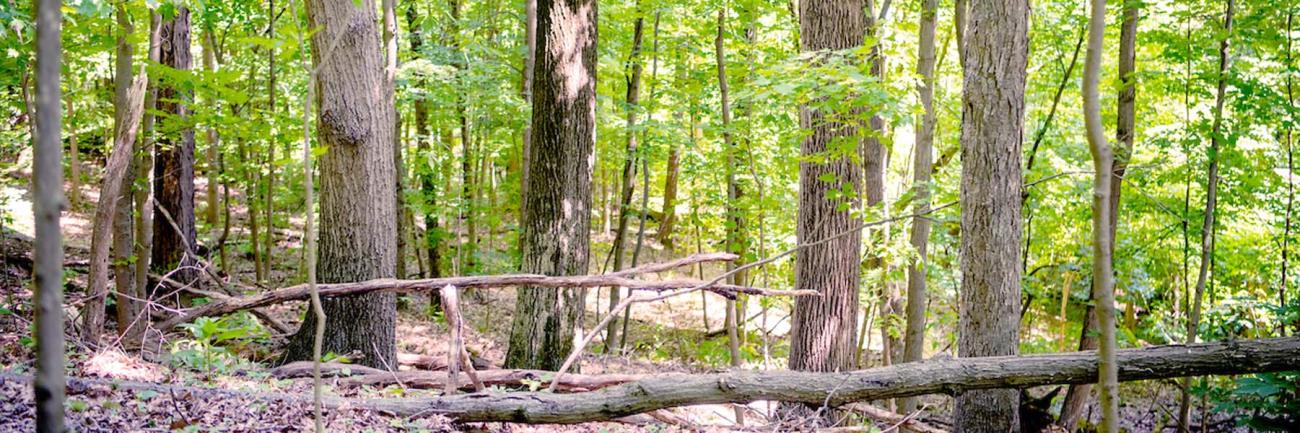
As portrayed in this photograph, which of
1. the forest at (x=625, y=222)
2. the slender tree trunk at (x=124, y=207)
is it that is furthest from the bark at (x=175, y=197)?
the slender tree trunk at (x=124, y=207)

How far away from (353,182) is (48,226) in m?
4.56

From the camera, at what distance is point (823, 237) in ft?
21.0

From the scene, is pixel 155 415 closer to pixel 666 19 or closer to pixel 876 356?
pixel 666 19

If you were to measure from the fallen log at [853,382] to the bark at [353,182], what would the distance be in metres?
1.76

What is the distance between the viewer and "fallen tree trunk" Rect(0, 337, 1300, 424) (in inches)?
160

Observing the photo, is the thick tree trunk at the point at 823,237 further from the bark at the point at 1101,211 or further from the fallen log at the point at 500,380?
the bark at the point at 1101,211

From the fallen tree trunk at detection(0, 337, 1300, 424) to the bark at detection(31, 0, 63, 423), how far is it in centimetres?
278

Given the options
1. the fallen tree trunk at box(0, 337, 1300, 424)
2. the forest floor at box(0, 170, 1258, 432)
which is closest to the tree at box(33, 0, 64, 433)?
the forest floor at box(0, 170, 1258, 432)

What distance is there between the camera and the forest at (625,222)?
4.02 meters

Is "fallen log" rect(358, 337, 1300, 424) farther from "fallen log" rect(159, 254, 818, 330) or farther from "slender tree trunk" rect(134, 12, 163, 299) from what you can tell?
"slender tree trunk" rect(134, 12, 163, 299)

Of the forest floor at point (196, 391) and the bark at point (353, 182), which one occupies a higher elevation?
the bark at point (353, 182)

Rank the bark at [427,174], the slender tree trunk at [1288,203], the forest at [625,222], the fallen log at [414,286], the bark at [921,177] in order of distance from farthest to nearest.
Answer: the bark at [427,174]
the bark at [921,177]
the slender tree trunk at [1288,203]
the fallen log at [414,286]
the forest at [625,222]

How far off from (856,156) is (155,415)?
16.2 ft

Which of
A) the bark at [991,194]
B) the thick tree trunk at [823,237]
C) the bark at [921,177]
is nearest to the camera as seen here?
the bark at [991,194]
